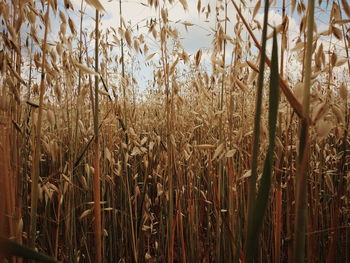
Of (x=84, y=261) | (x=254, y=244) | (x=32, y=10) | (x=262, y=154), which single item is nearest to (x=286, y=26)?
(x=262, y=154)

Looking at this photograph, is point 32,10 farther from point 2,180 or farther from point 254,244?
point 254,244

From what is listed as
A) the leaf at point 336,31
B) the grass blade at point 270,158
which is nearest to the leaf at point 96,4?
the grass blade at point 270,158

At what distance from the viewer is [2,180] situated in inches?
24.7

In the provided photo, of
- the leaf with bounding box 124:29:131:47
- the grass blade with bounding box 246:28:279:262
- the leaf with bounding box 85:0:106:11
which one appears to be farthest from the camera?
the leaf with bounding box 124:29:131:47

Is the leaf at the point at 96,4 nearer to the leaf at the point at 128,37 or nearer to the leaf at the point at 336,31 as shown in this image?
the leaf at the point at 128,37

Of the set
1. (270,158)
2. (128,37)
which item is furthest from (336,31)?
(128,37)

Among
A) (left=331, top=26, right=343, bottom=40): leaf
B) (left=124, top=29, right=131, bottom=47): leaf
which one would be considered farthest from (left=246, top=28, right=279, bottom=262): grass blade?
(left=124, top=29, right=131, bottom=47): leaf

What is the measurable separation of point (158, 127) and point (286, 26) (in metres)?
1.52

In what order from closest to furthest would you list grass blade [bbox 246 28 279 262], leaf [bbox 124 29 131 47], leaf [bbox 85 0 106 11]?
grass blade [bbox 246 28 279 262] → leaf [bbox 85 0 106 11] → leaf [bbox 124 29 131 47]

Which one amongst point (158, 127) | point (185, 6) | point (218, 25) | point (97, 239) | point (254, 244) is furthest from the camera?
point (158, 127)

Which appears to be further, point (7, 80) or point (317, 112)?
point (7, 80)

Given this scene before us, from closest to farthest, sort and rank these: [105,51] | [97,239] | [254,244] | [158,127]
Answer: [254,244], [97,239], [105,51], [158,127]

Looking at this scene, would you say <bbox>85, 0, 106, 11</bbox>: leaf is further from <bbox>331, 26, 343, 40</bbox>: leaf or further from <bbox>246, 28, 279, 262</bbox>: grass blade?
<bbox>331, 26, 343, 40</bbox>: leaf

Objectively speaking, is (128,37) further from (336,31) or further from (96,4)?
(336,31)
